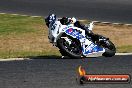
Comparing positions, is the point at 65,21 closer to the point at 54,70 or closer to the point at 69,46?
the point at 69,46

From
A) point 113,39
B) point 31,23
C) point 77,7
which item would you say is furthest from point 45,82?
point 77,7

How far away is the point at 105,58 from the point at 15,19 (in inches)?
418

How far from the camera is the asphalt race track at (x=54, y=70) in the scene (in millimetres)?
11000

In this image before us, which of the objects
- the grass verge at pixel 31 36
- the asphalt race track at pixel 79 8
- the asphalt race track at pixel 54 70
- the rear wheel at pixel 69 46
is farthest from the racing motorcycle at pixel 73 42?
the asphalt race track at pixel 79 8

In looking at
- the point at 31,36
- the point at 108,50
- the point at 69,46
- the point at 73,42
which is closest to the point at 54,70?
the point at 69,46

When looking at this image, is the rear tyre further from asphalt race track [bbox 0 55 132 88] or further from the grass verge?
the grass verge

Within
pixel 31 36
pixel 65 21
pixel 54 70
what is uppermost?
pixel 65 21

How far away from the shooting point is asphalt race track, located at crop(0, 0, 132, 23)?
2517cm

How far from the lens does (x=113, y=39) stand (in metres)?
19.7

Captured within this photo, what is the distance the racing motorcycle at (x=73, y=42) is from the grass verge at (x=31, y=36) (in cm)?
114

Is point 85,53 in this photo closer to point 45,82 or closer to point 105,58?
point 105,58

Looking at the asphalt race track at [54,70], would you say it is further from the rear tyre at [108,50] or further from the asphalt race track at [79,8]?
the asphalt race track at [79,8]

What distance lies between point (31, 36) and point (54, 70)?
8.02 meters

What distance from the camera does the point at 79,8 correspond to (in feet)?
89.2
